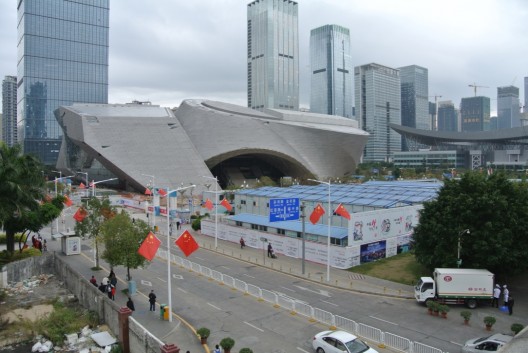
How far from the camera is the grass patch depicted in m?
32.9

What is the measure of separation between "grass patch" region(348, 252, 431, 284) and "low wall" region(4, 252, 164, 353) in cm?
1915

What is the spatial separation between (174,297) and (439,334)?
15.7 meters

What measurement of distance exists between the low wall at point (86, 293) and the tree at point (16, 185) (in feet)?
12.3

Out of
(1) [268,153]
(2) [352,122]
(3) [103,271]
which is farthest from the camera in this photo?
(2) [352,122]

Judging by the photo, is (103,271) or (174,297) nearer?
(174,297)

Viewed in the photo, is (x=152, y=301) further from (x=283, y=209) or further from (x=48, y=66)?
(x=48, y=66)

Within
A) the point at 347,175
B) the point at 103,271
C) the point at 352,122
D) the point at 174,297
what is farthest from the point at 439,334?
the point at 352,122

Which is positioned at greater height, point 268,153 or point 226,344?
point 268,153

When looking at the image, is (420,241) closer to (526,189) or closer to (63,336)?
(526,189)

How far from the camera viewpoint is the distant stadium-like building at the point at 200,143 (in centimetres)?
9406

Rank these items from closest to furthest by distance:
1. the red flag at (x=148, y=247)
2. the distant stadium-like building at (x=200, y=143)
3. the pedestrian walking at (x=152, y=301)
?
the red flag at (x=148, y=247), the pedestrian walking at (x=152, y=301), the distant stadium-like building at (x=200, y=143)

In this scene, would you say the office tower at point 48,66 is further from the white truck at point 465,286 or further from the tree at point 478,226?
the white truck at point 465,286

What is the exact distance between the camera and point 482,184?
99.7 feet

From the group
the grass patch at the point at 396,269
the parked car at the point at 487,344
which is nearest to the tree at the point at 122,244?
the grass patch at the point at 396,269
